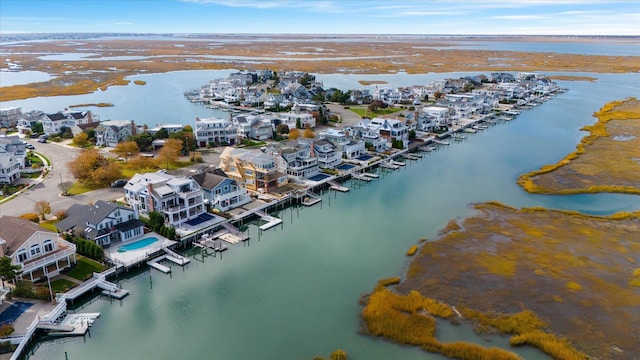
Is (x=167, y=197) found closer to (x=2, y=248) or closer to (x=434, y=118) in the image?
(x=2, y=248)

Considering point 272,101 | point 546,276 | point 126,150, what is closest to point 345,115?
point 272,101

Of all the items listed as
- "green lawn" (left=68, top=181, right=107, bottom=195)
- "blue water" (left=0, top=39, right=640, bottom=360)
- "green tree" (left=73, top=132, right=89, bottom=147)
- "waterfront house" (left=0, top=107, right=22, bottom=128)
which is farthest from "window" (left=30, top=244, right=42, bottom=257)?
"waterfront house" (left=0, top=107, right=22, bottom=128)

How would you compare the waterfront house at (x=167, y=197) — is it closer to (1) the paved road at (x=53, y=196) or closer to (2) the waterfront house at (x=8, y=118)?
(1) the paved road at (x=53, y=196)

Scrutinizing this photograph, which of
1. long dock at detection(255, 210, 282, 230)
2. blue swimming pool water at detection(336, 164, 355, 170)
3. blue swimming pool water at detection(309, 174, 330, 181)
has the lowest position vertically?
long dock at detection(255, 210, 282, 230)

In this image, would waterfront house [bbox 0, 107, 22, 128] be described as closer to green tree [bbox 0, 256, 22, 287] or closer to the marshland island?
green tree [bbox 0, 256, 22, 287]

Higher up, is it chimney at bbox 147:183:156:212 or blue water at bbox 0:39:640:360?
chimney at bbox 147:183:156:212

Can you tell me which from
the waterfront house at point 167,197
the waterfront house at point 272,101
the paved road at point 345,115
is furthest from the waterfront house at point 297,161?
the waterfront house at point 272,101
